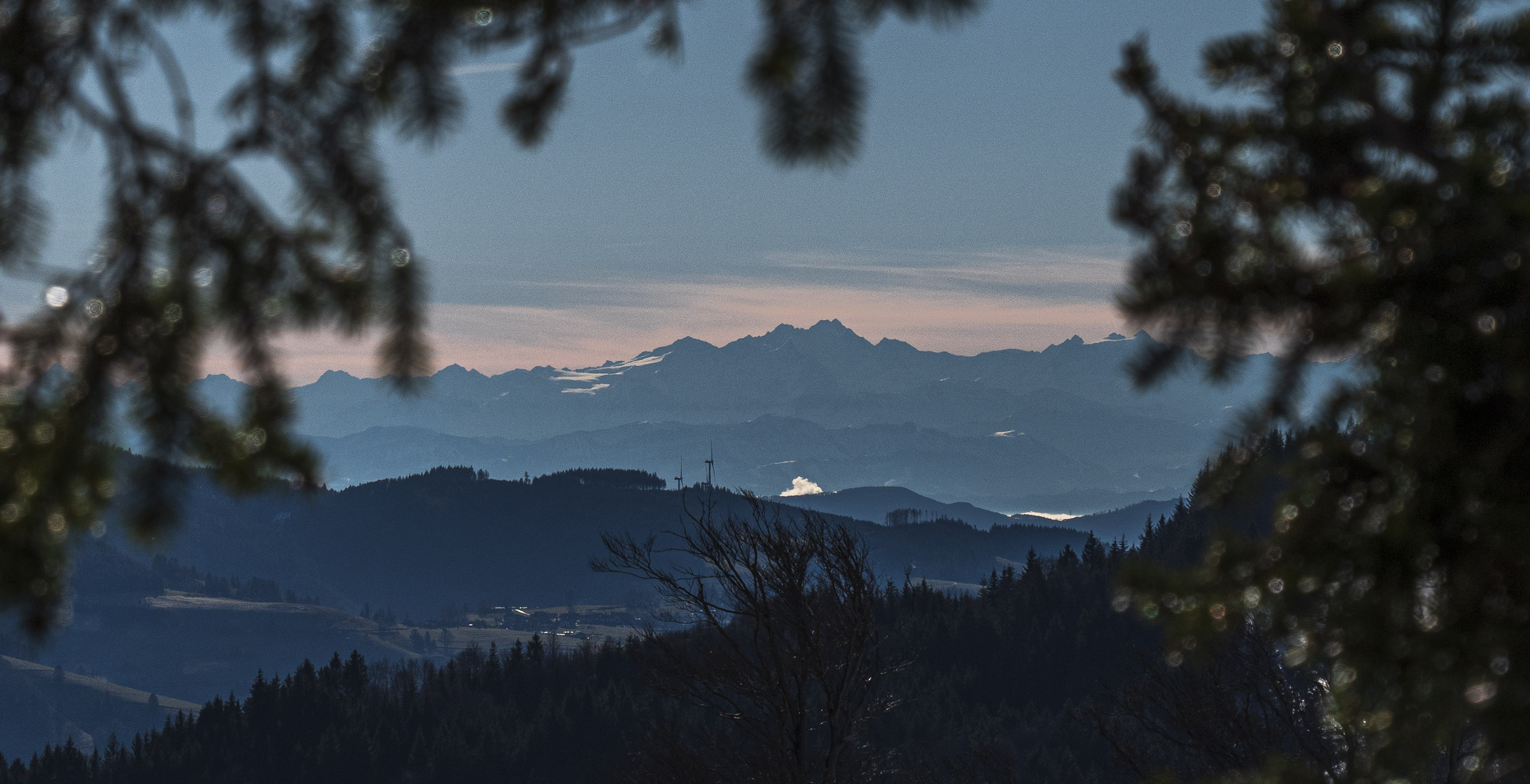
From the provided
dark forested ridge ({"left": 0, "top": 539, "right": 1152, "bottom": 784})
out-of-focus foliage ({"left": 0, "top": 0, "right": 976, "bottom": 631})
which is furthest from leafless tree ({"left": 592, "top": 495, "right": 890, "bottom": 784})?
Result: dark forested ridge ({"left": 0, "top": 539, "right": 1152, "bottom": 784})

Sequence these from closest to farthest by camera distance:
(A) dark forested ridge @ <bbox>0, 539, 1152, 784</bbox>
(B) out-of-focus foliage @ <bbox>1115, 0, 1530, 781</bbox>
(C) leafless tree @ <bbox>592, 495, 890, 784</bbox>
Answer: (B) out-of-focus foliage @ <bbox>1115, 0, 1530, 781</bbox> < (C) leafless tree @ <bbox>592, 495, 890, 784</bbox> < (A) dark forested ridge @ <bbox>0, 539, 1152, 784</bbox>

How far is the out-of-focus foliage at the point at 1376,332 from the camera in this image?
2.76 metres

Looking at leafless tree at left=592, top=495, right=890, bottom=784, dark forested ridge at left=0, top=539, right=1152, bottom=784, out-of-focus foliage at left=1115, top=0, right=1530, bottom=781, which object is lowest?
dark forested ridge at left=0, top=539, right=1152, bottom=784

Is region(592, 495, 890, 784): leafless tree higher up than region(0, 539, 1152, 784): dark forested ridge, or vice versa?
region(592, 495, 890, 784): leafless tree

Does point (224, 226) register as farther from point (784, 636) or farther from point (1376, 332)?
point (784, 636)

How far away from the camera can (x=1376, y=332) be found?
2.90 metres

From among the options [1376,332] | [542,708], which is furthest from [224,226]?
[542,708]

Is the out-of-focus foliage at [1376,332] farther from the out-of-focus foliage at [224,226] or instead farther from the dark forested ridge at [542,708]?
the dark forested ridge at [542,708]

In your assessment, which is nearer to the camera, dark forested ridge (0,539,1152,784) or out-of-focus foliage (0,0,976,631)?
out-of-focus foliage (0,0,976,631)

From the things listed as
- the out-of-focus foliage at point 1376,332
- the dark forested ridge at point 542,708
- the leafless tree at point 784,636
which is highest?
the out-of-focus foliage at point 1376,332

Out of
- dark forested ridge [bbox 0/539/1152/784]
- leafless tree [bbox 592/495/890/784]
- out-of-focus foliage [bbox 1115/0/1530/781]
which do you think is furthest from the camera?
dark forested ridge [bbox 0/539/1152/784]

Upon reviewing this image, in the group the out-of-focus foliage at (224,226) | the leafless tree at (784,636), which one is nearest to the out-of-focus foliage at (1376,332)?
the out-of-focus foliage at (224,226)

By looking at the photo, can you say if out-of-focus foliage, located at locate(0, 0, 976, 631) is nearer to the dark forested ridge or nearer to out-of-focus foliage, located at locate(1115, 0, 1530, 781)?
out-of-focus foliage, located at locate(1115, 0, 1530, 781)

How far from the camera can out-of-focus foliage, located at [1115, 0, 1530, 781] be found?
2.76 metres
